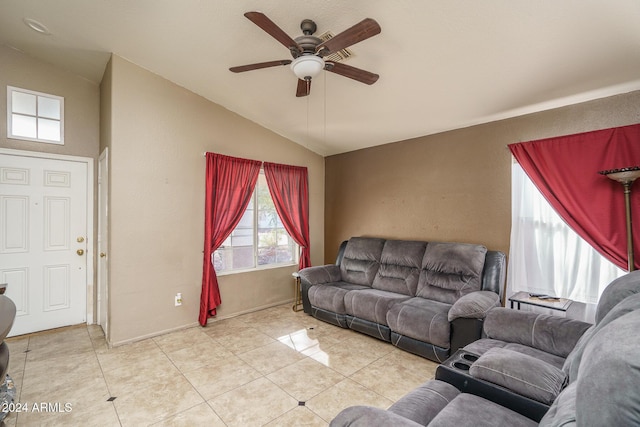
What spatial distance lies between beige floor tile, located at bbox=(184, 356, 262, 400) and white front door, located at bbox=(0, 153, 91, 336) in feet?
7.59

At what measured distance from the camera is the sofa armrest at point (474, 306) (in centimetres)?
251

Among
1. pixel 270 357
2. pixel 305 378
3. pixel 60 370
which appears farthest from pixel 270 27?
pixel 60 370

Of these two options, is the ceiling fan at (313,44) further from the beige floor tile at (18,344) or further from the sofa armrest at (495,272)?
the beige floor tile at (18,344)

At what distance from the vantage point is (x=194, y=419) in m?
2.02

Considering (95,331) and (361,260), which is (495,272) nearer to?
(361,260)

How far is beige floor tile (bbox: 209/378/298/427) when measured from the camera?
6.63ft

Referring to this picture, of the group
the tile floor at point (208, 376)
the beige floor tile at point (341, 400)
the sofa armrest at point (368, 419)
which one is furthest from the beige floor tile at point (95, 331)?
the sofa armrest at point (368, 419)

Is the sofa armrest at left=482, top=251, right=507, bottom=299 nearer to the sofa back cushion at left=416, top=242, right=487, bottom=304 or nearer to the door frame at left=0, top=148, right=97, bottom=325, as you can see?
the sofa back cushion at left=416, top=242, right=487, bottom=304

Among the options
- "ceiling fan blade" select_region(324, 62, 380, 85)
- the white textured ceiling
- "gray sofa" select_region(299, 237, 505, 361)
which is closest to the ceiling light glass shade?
"ceiling fan blade" select_region(324, 62, 380, 85)

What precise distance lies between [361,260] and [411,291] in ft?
2.89

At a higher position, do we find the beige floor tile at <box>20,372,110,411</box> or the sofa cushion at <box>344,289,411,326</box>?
the sofa cushion at <box>344,289,411,326</box>

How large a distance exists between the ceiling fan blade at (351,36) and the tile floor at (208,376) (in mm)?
2526

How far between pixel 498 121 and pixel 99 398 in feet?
15.0

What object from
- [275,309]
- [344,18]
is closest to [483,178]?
[344,18]
